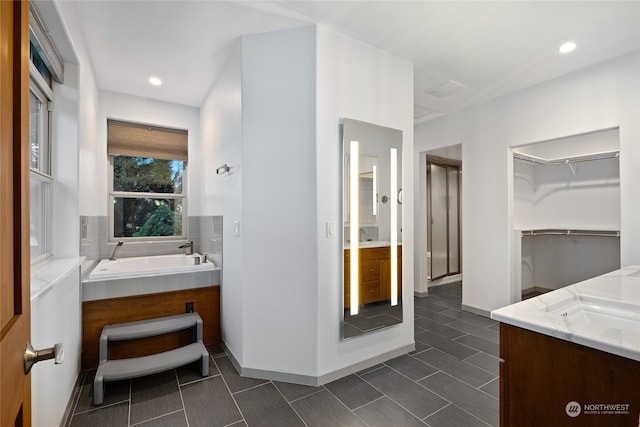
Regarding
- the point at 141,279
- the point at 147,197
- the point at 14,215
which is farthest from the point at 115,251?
the point at 14,215

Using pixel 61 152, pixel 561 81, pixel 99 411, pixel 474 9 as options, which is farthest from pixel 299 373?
pixel 561 81

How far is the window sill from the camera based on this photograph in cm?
129

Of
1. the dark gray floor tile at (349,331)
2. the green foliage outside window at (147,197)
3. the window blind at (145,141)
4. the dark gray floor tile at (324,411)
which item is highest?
the window blind at (145,141)

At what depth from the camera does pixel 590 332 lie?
1.02 m

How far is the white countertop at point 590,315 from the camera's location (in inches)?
38.3

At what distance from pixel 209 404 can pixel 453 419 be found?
1.60 metres

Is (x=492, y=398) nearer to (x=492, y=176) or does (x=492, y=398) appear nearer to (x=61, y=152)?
(x=492, y=176)

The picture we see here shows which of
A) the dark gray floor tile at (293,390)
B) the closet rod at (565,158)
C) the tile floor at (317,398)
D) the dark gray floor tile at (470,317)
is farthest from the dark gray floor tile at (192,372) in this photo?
the closet rod at (565,158)

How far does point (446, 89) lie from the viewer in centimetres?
333

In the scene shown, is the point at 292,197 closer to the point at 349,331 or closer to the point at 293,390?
the point at 349,331

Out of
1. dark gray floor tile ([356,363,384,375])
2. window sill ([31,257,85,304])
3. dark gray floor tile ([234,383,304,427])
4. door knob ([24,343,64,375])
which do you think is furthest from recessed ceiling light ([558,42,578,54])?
window sill ([31,257,85,304])

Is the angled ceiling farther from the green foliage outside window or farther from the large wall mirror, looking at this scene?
the green foliage outside window

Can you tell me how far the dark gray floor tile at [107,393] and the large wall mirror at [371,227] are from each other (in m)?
1.68

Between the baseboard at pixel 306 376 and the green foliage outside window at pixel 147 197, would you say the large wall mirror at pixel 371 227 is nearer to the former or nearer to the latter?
the baseboard at pixel 306 376
